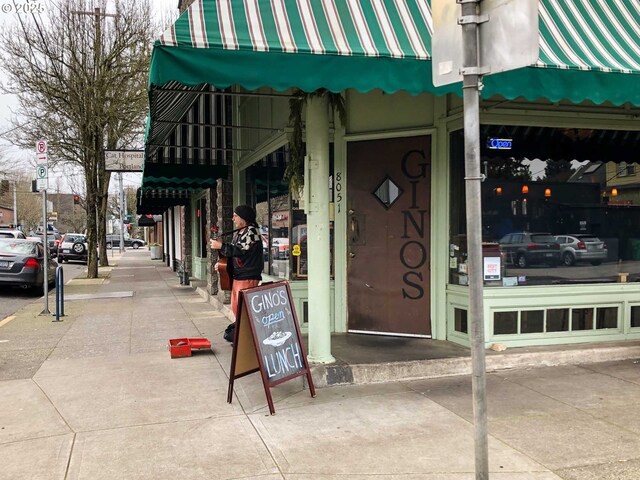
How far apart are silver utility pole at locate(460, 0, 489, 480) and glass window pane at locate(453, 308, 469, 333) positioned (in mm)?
3502

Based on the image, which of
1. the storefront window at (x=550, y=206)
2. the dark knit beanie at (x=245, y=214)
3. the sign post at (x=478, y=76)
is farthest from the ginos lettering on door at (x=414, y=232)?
the sign post at (x=478, y=76)

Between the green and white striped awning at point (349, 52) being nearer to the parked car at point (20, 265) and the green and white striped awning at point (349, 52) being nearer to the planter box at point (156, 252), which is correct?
the parked car at point (20, 265)

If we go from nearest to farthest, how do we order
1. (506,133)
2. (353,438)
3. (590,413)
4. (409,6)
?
(353,438), (590,413), (409,6), (506,133)

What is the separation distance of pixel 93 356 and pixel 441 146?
16.1 ft

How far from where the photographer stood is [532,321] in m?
6.35

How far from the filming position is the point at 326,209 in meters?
5.59

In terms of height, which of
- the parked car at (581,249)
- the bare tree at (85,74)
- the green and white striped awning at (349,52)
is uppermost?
the bare tree at (85,74)

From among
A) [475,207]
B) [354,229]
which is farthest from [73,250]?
[475,207]

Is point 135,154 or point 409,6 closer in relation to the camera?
point 409,6

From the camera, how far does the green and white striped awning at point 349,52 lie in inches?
171

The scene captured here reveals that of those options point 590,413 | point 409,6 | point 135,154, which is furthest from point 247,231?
point 135,154

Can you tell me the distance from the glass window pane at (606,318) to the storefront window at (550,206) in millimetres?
35

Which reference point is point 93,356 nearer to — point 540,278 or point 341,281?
point 341,281

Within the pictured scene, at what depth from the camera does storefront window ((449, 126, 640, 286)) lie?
636cm
